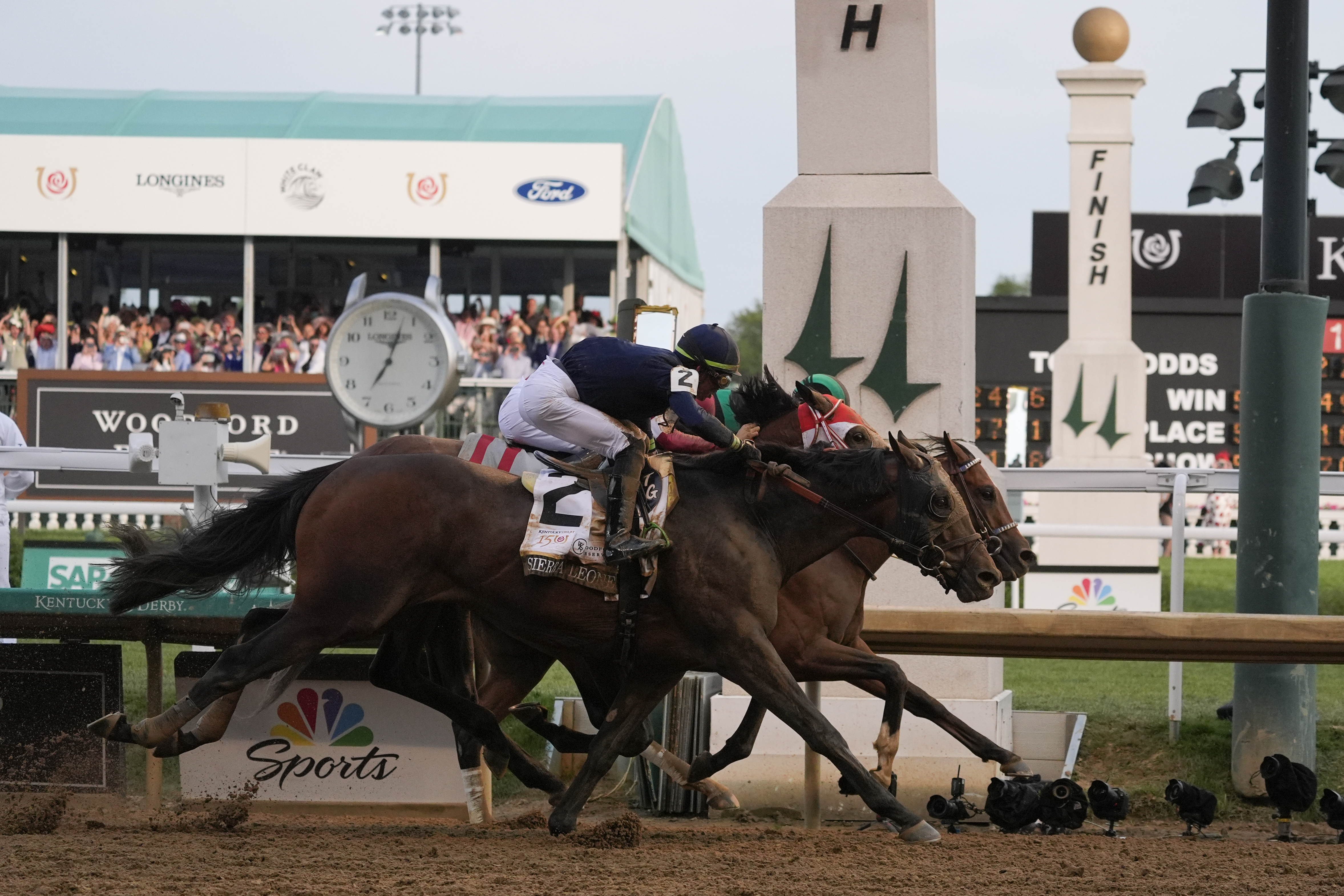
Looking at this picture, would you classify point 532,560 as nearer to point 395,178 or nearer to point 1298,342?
point 1298,342

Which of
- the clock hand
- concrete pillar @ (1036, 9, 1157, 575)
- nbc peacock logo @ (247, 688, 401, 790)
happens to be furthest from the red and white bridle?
concrete pillar @ (1036, 9, 1157, 575)

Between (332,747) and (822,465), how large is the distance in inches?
97.0

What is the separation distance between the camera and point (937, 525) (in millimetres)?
5406

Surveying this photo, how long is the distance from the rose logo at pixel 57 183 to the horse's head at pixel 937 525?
17.4 meters

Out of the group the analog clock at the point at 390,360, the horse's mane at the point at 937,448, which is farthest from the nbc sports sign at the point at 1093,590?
the horse's mane at the point at 937,448

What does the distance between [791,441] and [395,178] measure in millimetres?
15001

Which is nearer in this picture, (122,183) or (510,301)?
(122,183)

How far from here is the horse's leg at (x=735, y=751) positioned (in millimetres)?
5945

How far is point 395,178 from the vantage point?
803 inches

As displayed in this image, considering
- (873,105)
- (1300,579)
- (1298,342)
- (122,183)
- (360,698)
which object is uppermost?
(122,183)

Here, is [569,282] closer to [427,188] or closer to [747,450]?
[427,188]

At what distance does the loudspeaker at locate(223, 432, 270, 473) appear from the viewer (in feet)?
22.6

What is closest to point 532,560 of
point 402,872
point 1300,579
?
point 402,872

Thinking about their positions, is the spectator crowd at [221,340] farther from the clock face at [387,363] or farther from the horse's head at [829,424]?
the horse's head at [829,424]
